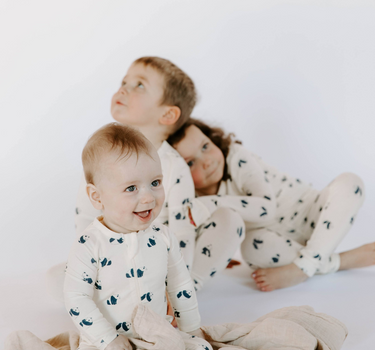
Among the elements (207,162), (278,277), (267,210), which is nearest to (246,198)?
(267,210)

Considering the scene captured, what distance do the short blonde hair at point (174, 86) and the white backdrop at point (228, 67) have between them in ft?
2.93

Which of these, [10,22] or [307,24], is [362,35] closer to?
[307,24]

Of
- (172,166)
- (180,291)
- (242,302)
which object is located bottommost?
(242,302)

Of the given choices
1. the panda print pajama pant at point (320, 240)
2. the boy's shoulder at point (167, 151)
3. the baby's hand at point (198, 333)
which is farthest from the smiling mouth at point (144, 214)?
the panda print pajama pant at point (320, 240)

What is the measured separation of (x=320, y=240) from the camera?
193cm

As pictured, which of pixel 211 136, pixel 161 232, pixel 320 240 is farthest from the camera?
pixel 211 136

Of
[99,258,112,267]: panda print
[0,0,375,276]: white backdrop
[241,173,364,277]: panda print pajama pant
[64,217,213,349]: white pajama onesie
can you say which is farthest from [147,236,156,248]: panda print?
[0,0,375,276]: white backdrop

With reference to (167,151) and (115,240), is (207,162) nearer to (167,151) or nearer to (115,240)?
(167,151)

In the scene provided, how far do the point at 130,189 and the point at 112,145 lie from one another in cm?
11

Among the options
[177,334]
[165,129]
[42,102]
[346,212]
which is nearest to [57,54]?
[42,102]

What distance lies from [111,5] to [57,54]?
0.41 metres

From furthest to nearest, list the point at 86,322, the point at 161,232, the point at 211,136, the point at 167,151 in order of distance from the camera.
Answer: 1. the point at 211,136
2. the point at 167,151
3. the point at 161,232
4. the point at 86,322

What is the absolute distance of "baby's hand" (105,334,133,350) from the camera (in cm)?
112

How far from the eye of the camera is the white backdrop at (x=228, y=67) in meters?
2.85
